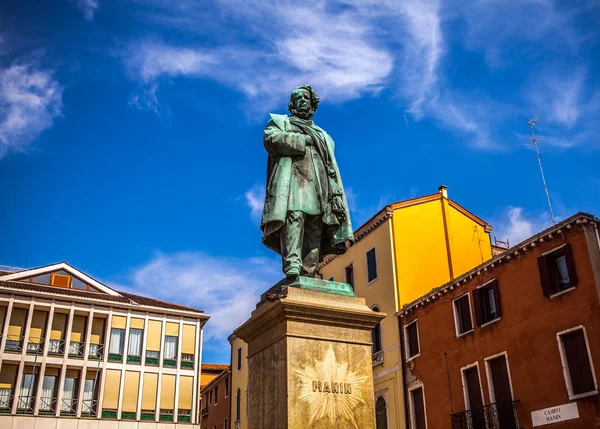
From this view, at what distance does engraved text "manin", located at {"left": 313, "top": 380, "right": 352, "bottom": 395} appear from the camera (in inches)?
216

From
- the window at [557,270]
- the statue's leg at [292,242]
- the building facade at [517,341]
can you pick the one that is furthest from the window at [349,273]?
the statue's leg at [292,242]

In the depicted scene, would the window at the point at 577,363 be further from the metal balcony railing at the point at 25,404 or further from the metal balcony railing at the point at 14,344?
the metal balcony railing at the point at 14,344

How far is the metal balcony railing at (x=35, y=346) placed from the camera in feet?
120

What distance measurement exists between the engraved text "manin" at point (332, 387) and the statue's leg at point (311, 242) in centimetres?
142

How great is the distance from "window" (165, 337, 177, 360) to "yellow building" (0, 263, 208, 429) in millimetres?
69

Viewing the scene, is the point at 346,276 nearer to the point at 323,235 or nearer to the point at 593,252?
the point at 593,252

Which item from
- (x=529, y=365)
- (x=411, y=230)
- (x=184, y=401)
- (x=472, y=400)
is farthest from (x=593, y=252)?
(x=184, y=401)

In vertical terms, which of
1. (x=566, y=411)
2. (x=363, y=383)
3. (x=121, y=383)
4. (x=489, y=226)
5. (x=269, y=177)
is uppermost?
(x=489, y=226)

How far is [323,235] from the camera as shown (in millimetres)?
6984

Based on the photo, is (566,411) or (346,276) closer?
(566,411)

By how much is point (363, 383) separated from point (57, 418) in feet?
115

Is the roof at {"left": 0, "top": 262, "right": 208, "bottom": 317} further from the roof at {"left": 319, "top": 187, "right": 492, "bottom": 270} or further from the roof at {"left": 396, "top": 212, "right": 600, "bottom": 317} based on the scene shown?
the roof at {"left": 396, "top": 212, "right": 600, "bottom": 317}

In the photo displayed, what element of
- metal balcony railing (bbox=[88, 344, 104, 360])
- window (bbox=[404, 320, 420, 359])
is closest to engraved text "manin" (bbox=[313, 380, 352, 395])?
window (bbox=[404, 320, 420, 359])

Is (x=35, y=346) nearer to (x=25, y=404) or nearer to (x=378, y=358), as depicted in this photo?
(x=25, y=404)
